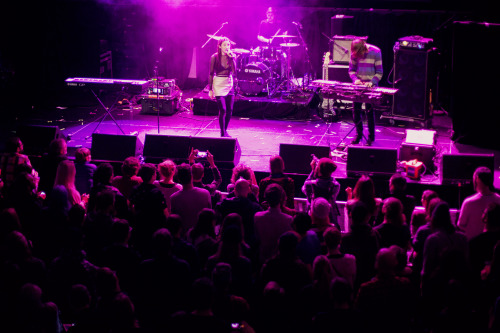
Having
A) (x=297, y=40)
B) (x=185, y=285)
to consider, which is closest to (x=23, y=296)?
(x=185, y=285)

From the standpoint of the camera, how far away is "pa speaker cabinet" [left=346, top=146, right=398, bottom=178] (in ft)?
26.3

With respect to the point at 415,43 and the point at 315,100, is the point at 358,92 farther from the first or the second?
the point at 315,100

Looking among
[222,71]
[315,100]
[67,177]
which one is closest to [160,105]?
[315,100]

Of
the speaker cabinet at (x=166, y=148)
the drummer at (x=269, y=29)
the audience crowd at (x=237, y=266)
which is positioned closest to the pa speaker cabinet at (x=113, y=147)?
the speaker cabinet at (x=166, y=148)

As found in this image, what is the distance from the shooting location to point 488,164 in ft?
25.1

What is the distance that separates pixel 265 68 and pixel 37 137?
5899 millimetres

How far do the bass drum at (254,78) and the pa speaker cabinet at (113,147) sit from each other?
5.12 metres

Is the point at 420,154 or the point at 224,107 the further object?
the point at 224,107

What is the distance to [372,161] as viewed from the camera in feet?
26.6

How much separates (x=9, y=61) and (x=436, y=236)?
12.4 meters

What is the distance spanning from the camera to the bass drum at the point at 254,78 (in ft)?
43.5

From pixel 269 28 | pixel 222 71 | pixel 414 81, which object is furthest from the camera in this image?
Result: pixel 269 28

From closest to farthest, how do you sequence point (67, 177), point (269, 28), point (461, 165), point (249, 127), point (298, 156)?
1. point (67, 177)
2. point (461, 165)
3. point (298, 156)
4. point (249, 127)
5. point (269, 28)

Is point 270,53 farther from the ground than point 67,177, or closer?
farther from the ground
